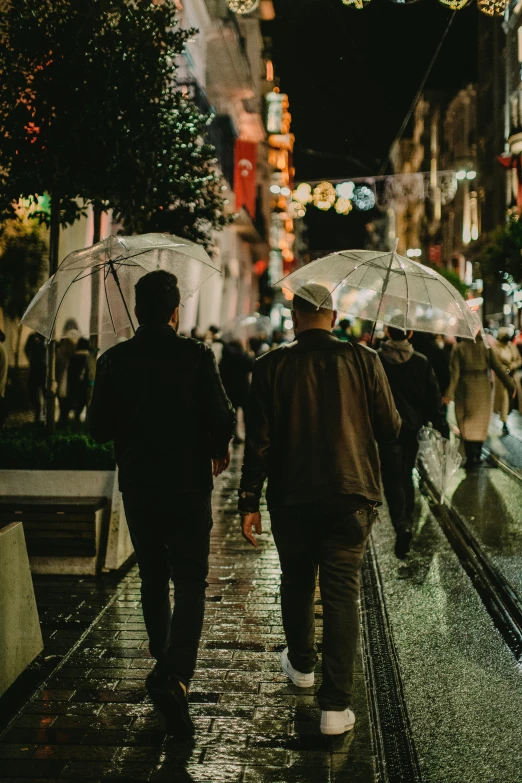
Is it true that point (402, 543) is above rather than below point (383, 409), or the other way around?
below

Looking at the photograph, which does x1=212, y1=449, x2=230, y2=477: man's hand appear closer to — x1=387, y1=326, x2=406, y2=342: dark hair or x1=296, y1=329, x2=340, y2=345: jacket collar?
x1=296, y1=329, x2=340, y2=345: jacket collar

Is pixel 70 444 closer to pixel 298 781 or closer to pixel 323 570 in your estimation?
pixel 323 570

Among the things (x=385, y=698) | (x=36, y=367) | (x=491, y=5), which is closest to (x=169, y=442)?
(x=385, y=698)

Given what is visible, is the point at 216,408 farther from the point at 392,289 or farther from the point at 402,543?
the point at 402,543

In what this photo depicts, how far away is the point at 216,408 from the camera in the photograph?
Result: 4.19m

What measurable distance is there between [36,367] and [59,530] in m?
9.41

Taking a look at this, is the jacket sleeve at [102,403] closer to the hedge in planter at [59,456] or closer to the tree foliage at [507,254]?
the hedge in planter at [59,456]

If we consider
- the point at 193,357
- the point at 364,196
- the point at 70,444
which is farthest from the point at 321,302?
the point at 364,196

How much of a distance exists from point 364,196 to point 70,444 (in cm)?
1950

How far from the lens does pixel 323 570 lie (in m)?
4.28

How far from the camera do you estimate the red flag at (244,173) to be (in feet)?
114

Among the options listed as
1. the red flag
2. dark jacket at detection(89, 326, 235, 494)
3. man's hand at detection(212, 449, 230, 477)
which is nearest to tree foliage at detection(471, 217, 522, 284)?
the red flag

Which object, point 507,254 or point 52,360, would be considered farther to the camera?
point 507,254

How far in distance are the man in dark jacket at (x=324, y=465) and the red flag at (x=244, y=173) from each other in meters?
30.6
